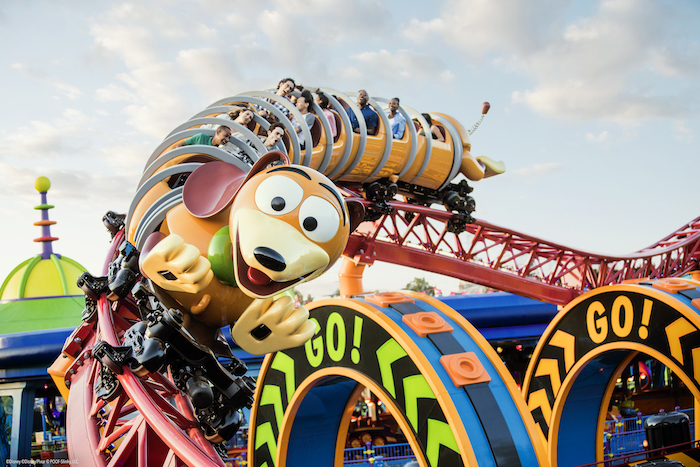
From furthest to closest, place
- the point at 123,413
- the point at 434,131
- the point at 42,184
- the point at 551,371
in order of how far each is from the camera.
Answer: the point at 42,184 < the point at 434,131 < the point at 551,371 < the point at 123,413

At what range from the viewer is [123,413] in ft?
13.5

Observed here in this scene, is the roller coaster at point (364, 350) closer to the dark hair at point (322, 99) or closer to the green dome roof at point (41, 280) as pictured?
the dark hair at point (322, 99)

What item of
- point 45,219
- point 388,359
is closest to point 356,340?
point 388,359

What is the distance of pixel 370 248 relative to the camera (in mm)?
7984

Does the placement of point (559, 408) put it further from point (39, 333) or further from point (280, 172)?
point (39, 333)

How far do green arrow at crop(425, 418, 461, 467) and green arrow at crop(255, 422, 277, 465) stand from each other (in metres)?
1.93

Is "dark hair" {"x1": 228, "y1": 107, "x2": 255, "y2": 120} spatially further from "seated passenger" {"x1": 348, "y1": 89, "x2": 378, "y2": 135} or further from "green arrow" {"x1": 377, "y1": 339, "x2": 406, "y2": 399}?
"seated passenger" {"x1": 348, "y1": 89, "x2": 378, "y2": 135}

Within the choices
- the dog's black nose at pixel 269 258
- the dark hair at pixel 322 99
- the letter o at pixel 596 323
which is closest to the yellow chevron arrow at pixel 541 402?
the letter o at pixel 596 323

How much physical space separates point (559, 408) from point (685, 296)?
1.93 meters

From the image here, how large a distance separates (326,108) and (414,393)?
9.86 feet

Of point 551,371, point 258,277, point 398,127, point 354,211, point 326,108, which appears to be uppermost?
point 398,127

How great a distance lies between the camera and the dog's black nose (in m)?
2.20

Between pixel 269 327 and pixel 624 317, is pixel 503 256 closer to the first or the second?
pixel 624 317

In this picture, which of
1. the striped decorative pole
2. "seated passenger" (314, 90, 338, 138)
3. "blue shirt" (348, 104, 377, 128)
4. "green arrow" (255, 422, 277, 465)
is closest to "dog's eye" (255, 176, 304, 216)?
"seated passenger" (314, 90, 338, 138)
